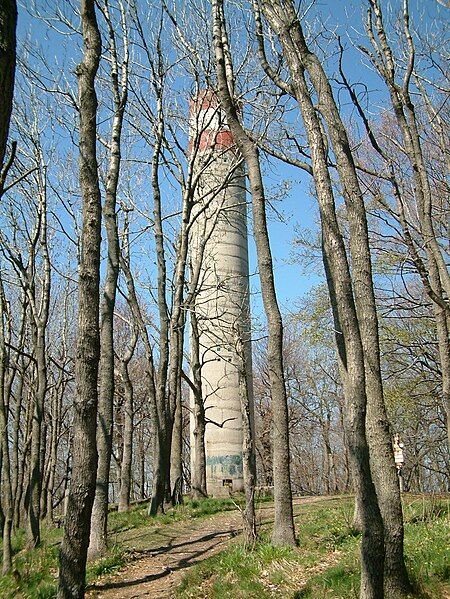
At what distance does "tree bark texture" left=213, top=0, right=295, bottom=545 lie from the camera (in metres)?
7.93

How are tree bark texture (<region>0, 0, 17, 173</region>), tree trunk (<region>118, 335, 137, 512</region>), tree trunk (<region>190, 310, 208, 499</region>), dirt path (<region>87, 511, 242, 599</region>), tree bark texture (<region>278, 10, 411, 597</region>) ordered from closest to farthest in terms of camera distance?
tree bark texture (<region>0, 0, 17, 173</region>), tree bark texture (<region>278, 10, 411, 597</region>), dirt path (<region>87, 511, 242, 599</region>), tree trunk (<region>118, 335, 137, 512</region>), tree trunk (<region>190, 310, 208, 499</region>)

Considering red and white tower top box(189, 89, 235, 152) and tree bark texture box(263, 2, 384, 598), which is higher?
red and white tower top box(189, 89, 235, 152)

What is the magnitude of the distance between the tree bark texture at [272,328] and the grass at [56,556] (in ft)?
8.43

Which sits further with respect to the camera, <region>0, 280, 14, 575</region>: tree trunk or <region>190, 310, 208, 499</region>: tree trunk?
<region>190, 310, 208, 499</region>: tree trunk

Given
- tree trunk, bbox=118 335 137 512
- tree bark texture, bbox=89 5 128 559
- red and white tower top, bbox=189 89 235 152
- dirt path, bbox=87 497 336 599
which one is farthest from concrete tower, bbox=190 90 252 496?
tree bark texture, bbox=89 5 128 559

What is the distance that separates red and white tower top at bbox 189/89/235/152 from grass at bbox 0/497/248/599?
9.04 meters

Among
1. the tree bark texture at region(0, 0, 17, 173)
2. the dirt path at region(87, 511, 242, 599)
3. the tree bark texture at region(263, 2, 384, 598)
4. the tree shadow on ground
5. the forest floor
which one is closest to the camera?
the tree bark texture at region(0, 0, 17, 173)

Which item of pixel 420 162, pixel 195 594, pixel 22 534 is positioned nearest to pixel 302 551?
pixel 195 594

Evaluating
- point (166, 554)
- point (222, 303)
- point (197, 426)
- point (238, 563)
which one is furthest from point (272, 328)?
point (222, 303)

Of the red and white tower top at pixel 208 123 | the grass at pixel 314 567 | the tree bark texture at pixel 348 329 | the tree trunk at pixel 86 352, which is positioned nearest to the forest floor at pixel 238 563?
the grass at pixel 314 567

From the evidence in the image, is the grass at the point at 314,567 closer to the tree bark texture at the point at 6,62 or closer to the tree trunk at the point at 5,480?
the tree trunk at the point at 5,480

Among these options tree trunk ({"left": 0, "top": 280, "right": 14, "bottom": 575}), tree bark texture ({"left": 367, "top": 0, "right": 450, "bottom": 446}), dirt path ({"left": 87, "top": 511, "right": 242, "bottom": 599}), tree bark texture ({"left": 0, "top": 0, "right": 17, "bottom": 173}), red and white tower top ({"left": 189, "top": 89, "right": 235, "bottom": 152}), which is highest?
red and white tower top ({"left": 189, "top": 89, "right": 235, "bottom": 152})

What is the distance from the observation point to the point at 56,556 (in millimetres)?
9703

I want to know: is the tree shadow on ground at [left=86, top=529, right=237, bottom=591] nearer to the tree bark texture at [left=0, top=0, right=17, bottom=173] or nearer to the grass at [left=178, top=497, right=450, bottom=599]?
the grass at [left=178, top=497, right=450, bottom=599]
